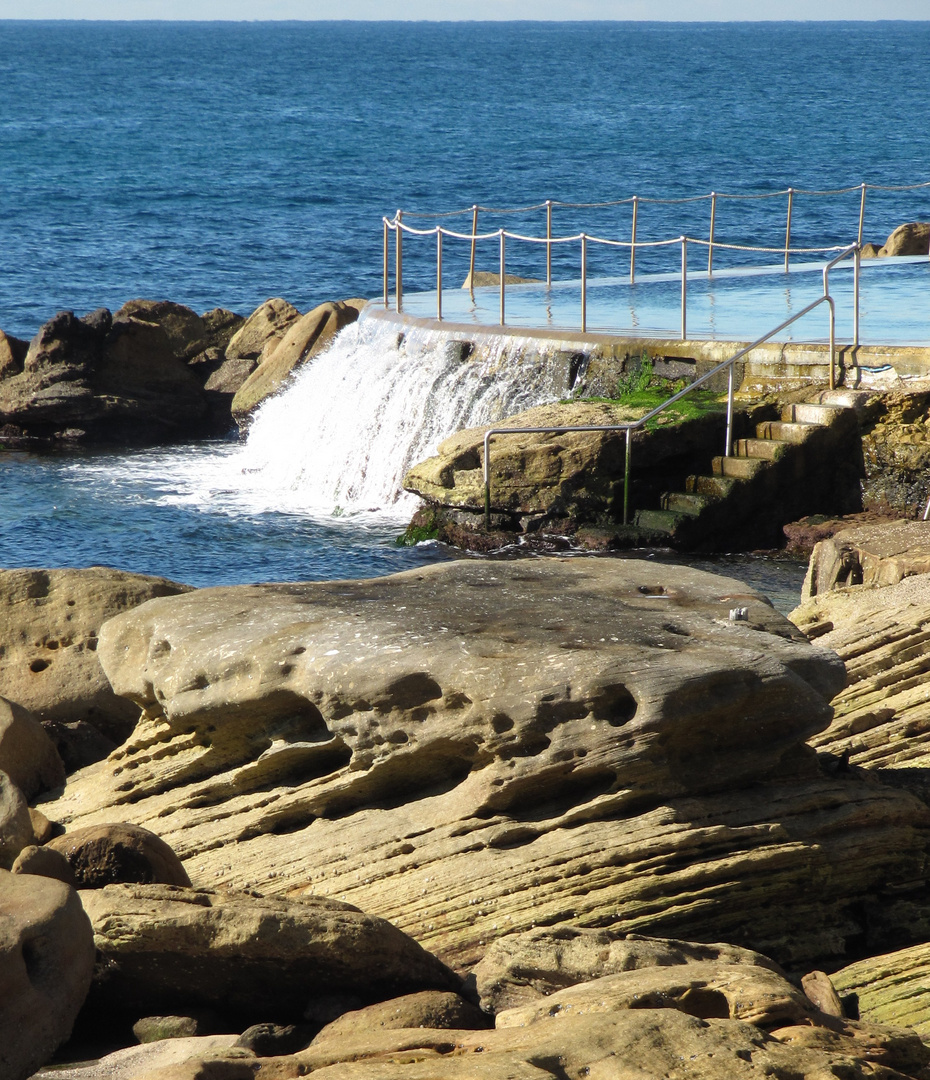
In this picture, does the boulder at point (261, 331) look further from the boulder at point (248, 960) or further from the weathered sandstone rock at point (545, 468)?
the boulder at point (248, 960)

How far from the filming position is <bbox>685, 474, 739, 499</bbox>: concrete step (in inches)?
505

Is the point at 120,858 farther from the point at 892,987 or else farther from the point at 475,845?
the point at 892,987

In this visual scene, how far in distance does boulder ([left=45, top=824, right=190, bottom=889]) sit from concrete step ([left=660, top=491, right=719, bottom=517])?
7.98m

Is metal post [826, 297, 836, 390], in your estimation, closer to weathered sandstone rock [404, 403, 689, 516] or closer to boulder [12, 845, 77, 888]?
weathered sandstone rock [404, 403, 689, 516]

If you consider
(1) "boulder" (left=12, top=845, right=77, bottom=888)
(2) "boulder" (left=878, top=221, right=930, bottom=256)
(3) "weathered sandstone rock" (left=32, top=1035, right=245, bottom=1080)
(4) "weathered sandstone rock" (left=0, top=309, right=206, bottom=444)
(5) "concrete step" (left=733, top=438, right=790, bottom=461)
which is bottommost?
(4) "weathered sandstone rock" (left=0, top=309, right=206, bottom=444)

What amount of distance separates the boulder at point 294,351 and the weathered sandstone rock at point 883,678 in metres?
12.5

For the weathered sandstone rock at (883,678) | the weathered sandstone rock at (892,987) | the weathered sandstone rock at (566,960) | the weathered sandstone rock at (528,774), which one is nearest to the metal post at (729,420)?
the weathered sandstone rock at (883,678)

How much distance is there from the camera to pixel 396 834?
18.5 ft

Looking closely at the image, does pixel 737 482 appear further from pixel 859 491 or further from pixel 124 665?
pixel 124 665

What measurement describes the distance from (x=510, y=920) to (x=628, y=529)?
25.7 feet

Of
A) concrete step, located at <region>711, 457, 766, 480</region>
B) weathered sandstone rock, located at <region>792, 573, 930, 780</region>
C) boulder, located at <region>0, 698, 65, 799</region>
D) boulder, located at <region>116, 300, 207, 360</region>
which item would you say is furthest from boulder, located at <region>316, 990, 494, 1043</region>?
boulder, located at <region>116, 300, 207, 360</region>

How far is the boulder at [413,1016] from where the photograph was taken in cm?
454

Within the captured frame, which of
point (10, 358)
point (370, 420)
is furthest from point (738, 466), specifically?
point (10, 358)

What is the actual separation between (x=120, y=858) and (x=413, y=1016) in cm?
155
